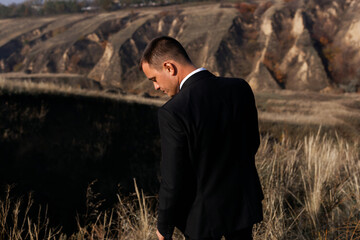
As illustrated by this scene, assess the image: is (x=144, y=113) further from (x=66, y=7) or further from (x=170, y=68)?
(x=66, y=7)

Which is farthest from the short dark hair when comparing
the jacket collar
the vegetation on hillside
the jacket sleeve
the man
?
the vegetation on hillside

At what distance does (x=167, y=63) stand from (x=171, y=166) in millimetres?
596

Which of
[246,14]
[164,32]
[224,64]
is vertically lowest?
[224,64]

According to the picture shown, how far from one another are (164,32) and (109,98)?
37957 mm

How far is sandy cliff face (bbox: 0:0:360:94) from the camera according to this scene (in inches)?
1389

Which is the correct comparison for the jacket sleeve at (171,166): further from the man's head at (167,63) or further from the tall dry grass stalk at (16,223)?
the tall dry grass stalk at (16,223)

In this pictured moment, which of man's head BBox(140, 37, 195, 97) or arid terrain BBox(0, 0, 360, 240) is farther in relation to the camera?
arid terrain BBox(0, 0, 360, 240)

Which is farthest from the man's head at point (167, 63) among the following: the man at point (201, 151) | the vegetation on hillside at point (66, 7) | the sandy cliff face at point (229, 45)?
the vegetation on hillside at point (66, 7)

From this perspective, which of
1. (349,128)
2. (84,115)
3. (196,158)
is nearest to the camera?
(196,158)

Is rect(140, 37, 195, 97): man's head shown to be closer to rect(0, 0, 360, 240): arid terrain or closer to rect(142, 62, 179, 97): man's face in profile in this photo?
rect(142, 62, 179, 97): man's face in profile

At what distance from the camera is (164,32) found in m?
45.4

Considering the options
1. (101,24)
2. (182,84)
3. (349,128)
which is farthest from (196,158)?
(101,24)

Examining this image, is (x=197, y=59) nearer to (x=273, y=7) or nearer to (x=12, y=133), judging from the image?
(x=273, y=7)

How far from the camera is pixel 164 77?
181cm
